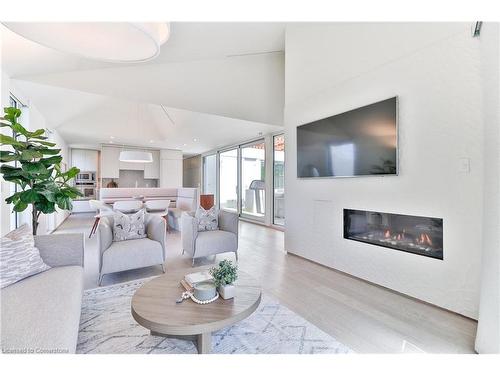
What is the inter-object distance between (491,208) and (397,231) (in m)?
1.12

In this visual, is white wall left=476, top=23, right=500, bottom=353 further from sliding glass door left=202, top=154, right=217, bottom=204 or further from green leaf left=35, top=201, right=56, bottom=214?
sliding glass door left=202, top=154, right=217, bottom=204

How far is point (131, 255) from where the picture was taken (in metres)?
2.87

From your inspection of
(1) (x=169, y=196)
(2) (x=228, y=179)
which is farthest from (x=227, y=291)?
(2) (x=228, y=179)

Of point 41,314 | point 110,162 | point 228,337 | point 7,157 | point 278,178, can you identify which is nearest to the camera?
point 41,314

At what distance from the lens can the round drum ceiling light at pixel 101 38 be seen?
4.64ft

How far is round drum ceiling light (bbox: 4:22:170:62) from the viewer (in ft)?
4.64

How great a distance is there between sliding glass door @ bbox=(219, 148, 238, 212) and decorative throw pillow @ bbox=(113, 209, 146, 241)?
17.6 ft

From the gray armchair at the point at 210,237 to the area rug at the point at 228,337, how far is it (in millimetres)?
1277

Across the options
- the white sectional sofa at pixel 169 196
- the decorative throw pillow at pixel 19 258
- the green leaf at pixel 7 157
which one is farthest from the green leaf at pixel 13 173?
the white sectional sofa at pixel 169 196

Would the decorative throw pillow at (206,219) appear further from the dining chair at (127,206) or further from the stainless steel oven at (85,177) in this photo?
the stainless steel oven at (85,177)

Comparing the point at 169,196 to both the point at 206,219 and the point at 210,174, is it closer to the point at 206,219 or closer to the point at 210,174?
the point at 206,219

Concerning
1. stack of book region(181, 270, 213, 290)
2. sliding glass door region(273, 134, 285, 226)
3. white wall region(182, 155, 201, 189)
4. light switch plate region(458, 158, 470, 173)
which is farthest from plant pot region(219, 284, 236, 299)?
white wall region(182, 155, 201, 189)

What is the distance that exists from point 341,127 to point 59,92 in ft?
14.6
